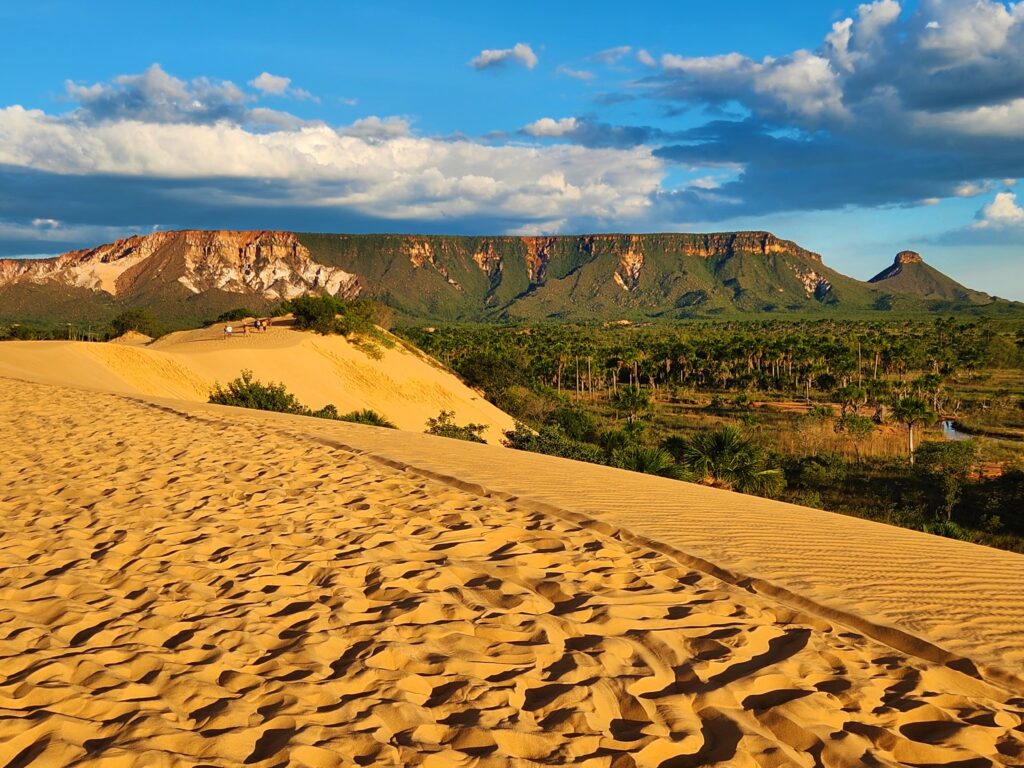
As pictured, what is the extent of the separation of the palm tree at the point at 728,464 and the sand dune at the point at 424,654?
1411 centimetres

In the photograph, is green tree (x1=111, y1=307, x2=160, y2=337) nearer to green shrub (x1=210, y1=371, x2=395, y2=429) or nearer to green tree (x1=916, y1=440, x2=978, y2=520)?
green shrub (x1=210, y1=371, x2=395, y2=429)

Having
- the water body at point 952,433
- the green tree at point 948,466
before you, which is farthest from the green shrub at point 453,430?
the water body at point 952,433

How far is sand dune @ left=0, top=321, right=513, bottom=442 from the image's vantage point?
28.9m

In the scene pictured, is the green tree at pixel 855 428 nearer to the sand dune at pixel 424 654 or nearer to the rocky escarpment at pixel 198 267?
the sand dune at pixel 424 654

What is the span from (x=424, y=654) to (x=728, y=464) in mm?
18806

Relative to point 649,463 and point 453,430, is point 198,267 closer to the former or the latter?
point 453,430

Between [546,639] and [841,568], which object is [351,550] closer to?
[546,639]

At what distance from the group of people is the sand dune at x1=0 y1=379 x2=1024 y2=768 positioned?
37.2m

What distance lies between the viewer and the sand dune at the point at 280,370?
28922 millimetres

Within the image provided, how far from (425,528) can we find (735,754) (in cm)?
426

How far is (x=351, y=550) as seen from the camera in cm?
648

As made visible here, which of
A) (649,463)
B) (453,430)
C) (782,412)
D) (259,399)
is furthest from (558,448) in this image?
(782,412)

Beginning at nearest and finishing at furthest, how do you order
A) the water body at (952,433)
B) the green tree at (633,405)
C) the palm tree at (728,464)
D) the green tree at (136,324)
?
the palm tree at (728,464)
the water body at (952,433)
the green tree at (633,405)
the green tree at (136,324)

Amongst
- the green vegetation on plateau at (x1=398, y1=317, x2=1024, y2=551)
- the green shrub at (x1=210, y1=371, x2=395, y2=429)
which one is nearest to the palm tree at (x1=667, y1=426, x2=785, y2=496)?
the green vegetation on plateau at (x1=398, y1=317, x2=1024, y2=551)
